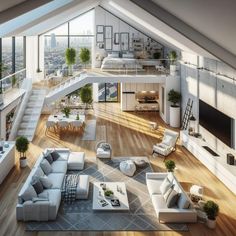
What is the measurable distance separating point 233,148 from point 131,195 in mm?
3954

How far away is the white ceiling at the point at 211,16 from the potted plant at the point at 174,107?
8794mm

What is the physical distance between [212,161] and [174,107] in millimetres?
7066

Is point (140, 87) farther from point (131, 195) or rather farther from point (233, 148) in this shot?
point (131, 195)

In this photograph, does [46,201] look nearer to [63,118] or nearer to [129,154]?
[129,154]

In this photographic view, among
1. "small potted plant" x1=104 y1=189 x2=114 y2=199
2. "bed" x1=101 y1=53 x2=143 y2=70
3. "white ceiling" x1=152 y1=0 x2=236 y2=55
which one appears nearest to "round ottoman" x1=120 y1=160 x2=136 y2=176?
"small potted plant" x1=104 y1=189 x2=114 y2=199

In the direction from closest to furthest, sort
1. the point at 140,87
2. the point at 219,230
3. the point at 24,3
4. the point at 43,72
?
the point at 219,230 → the point at 24,3 → the point at 140,87 → the point at 43,72

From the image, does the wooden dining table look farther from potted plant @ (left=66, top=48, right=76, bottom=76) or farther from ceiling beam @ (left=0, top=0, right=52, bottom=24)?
ceiling beam @ (left=0, top=0, right=52, bottom=24)

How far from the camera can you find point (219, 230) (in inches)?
323

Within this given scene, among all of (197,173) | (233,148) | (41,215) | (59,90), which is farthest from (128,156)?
(59,90)

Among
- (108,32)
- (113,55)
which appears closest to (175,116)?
(113,55)

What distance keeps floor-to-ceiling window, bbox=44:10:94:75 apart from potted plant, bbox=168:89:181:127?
853cm

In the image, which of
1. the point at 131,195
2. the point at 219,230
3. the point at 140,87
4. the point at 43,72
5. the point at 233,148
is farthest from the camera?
the point at 43,72

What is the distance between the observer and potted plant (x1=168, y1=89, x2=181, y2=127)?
61.3ft

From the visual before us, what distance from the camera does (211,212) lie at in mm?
8211
